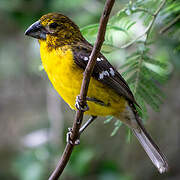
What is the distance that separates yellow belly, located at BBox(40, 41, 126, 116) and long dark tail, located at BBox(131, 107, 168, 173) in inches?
11.6

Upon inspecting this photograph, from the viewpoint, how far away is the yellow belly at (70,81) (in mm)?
2717

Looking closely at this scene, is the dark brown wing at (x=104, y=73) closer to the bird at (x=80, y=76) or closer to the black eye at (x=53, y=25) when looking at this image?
the bird at (x=80, y=76)

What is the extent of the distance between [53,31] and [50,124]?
6.73 ft

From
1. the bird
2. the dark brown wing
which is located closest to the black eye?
the bird

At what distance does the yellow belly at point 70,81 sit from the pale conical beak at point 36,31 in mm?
62

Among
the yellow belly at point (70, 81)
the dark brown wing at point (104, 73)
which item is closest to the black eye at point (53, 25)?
the yellow belly at point (70, 81)

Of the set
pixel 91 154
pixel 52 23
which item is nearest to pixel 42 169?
pixel 91 154

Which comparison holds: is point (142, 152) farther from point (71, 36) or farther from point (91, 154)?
point (71, 36)

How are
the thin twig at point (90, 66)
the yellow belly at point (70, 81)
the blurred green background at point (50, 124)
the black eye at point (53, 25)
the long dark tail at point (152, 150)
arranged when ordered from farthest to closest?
the blurred green background at point (50, 124) → the black eye at point (53, 25) → the long dark tail at point (152, 150) → the yellow belly at point (70, 81) → the thin twig at point (90, 66)

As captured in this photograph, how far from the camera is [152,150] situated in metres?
2.95

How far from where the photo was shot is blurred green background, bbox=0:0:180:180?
4254mm

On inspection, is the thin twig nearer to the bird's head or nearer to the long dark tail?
the long dark tail

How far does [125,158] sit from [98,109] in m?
3.93

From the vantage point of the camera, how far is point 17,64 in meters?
7.25
